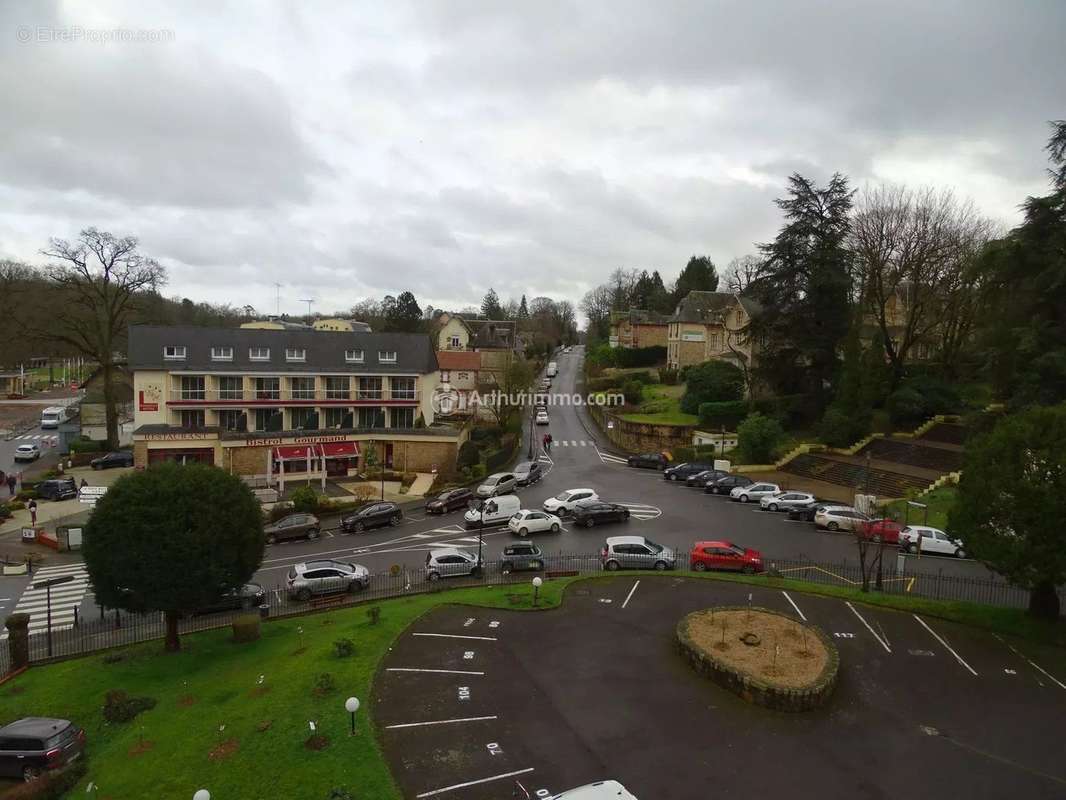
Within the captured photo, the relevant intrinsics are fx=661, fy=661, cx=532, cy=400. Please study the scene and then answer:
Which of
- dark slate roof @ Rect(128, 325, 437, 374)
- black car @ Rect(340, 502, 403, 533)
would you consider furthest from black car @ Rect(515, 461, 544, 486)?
dark slate roof @ Rect(128, 325, 437, 374)

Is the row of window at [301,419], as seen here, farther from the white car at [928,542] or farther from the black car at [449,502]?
the white car at [928,542]

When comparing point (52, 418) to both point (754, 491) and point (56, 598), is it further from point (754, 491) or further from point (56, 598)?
point (754, 491)

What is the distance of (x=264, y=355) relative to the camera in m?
47.8

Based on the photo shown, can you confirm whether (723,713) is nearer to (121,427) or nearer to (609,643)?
(609,643)

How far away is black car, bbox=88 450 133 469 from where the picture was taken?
4625 cm

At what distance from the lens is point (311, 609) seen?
907 inches

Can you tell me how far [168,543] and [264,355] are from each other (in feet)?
102

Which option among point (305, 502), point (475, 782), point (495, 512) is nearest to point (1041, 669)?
point (475, 782)

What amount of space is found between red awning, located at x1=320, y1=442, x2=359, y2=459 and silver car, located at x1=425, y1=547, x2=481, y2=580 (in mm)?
21734

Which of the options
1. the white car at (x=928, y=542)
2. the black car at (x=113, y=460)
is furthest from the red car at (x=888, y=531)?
the black car at (x=113, y=460)

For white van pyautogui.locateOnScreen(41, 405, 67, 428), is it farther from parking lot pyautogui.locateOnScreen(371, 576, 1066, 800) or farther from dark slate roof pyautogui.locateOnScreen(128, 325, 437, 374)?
parking lot pyautogui.locateOnScreen(371, 576, 1066, 800)

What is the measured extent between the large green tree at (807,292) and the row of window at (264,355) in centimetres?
2851

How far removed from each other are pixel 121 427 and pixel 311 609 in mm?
41237

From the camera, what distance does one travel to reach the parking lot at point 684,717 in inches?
489
